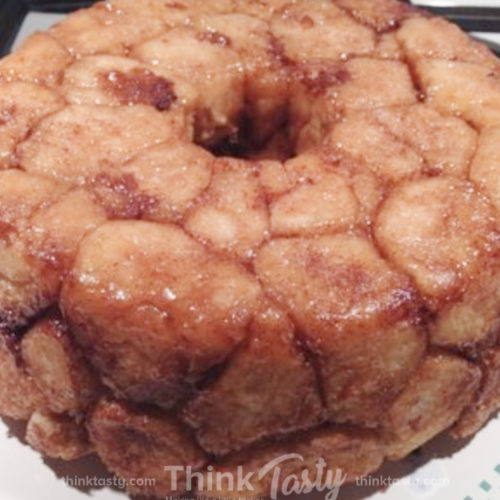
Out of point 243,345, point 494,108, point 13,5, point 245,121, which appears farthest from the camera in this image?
point 13,5

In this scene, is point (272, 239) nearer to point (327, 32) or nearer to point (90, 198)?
point (90, 198)

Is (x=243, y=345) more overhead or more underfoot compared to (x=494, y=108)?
more underfoot

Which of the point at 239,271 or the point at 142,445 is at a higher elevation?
the point at 239,271

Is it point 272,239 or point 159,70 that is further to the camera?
point 159,70

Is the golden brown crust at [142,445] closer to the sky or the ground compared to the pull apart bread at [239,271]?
closer to the ground

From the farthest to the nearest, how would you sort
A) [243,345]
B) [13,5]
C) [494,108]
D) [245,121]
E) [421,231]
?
[13,5]
[245,121]
[494,108]
[421,231]
[243,345]

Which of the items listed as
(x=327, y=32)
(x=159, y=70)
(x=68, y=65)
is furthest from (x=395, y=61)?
(x=68, y=65)

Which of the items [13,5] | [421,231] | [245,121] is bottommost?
[13,5]

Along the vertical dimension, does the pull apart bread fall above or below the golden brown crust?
above
